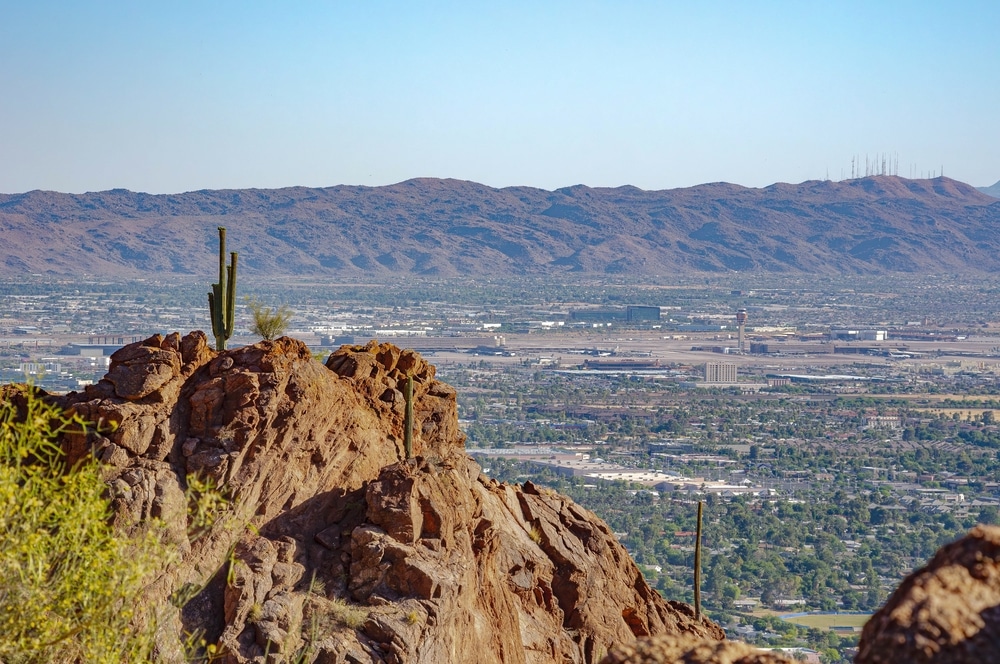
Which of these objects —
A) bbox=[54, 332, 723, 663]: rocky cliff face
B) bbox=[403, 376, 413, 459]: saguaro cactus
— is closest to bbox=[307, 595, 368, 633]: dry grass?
bbox=[54, 332, 723, 663]: rocky cliff face

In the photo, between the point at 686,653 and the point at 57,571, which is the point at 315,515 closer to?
the point at 57,571

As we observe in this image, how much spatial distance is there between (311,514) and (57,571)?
23.9ft

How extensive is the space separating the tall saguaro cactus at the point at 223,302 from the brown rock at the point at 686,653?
42.7 ft

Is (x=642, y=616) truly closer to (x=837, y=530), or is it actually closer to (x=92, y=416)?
(x=92, y=416)

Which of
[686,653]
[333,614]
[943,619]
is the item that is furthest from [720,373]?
[943,619]

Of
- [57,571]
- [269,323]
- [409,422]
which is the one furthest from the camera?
[269,323]

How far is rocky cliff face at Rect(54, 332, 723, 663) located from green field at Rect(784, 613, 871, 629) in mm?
31081

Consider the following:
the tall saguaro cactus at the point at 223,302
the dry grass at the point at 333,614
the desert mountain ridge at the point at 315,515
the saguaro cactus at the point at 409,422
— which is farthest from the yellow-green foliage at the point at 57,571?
the tall saguaro cactus at the point at 223,302

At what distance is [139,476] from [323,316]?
17961 centimetres

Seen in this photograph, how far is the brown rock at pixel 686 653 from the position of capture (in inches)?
372

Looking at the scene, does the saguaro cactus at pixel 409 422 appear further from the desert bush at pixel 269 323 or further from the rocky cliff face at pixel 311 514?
the desert bush at pixel 269 323

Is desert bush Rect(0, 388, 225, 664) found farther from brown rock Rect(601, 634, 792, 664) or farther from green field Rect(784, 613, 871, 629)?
green field Rect(784, 613, 871, 629)

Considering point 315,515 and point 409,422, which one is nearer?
point 315,515

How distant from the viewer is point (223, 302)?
2198 centimetres
